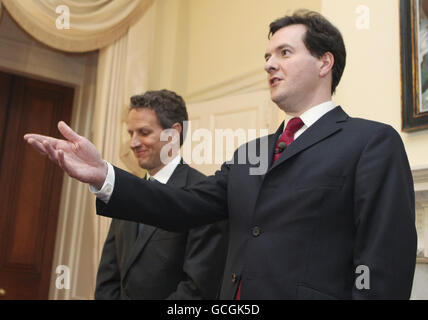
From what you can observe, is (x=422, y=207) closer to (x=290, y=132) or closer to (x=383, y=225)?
(x=290, y=132)

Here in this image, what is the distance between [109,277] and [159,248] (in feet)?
1.31

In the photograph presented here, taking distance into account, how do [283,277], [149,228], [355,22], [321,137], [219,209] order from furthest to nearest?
1. [355,22]
2. [149,228]
3. [219,209]
4. [321,137]
5. [283,277]

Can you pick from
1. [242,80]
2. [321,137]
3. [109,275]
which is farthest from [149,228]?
[242,80]

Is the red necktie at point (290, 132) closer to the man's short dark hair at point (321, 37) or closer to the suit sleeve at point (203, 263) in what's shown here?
the man's short dark hair at point (321, 37)

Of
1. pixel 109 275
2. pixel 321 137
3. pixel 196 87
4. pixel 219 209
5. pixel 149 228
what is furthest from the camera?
pixel 196 87

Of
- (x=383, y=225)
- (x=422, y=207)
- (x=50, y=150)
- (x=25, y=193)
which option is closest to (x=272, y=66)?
(x=383, y=225)

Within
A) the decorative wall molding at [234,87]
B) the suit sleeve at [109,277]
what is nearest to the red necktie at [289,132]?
the suit sleeve at [109,277]

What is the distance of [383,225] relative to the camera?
128cm

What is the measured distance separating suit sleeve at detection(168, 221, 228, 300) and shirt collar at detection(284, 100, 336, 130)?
69 centimetres

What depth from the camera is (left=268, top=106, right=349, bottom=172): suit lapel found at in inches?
58.3

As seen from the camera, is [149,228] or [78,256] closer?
[149,228]

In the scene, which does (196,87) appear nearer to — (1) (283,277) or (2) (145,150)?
(2) (145,150)

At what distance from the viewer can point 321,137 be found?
4.91 feet

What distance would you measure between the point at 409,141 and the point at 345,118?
1130mm
